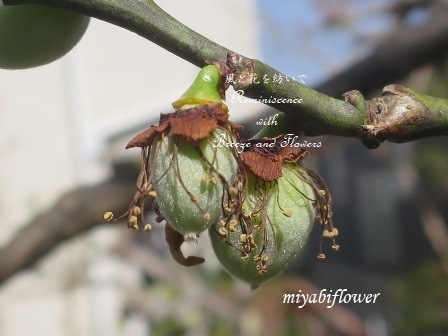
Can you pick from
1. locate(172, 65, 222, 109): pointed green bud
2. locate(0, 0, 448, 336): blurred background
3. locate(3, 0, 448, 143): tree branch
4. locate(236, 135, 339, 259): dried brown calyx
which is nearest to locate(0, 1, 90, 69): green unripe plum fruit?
locate(3, 0, 448, 143): tree branch

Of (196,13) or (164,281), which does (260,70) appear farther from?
(196,13)

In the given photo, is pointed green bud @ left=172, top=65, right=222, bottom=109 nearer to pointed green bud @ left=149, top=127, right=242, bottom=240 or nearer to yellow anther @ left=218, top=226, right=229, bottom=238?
pointed green bud @ left=149, top=127, right=242, bottom=240

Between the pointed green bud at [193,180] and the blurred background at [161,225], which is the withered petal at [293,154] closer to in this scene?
the pointed green bud at [193,180]

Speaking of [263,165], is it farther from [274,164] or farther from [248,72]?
[248,72]

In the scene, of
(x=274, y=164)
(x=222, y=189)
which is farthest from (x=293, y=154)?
(x=222, y=189)

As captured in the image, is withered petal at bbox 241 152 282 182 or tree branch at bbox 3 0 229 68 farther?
withered petal at bbox 241 152 282 182

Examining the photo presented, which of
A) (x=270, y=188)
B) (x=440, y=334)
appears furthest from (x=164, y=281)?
(x=270, y=188)
